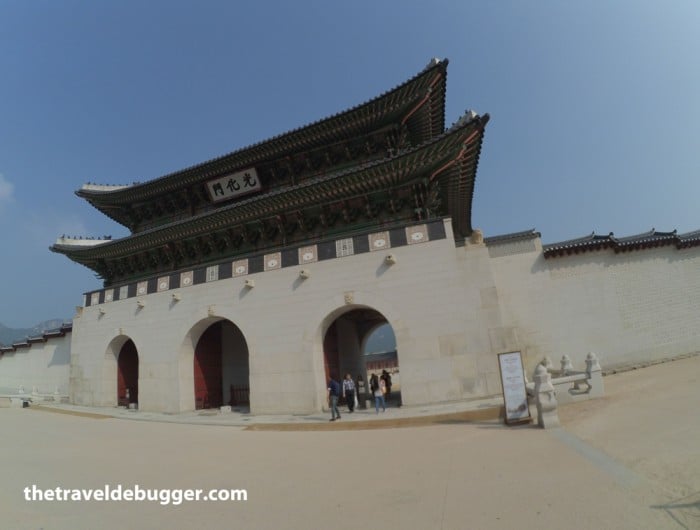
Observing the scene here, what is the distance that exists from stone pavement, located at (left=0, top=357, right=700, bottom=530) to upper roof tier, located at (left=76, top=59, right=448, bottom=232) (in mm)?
10509

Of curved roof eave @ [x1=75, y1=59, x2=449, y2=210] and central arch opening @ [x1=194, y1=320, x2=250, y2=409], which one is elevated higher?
curved roof eave @ [x1=75, y1=59, x2=449, y2=210]

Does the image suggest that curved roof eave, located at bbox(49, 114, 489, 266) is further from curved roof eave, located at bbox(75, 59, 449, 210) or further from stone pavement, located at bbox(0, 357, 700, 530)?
stone pavement, located at bbox(0, 357, 700, 530)

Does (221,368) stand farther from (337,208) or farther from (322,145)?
(322,145)

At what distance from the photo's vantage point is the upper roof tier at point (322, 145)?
13.9m

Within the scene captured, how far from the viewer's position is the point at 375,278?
12875 mm

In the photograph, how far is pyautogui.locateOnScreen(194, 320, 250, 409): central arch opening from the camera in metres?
16.3

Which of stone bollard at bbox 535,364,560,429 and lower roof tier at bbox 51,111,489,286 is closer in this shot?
stone bollard at bbox 535,364,560,429

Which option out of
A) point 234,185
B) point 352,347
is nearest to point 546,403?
point 352,347

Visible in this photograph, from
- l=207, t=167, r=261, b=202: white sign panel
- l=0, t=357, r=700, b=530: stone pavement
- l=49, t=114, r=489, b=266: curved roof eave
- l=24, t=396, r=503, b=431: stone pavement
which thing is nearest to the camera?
l=0, t=357, r=700, b=530: stone pavement

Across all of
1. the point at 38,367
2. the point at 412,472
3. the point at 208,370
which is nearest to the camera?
the point at 412,472

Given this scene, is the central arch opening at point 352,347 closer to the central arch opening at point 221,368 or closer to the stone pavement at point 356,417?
the stone pavement at point 356,417

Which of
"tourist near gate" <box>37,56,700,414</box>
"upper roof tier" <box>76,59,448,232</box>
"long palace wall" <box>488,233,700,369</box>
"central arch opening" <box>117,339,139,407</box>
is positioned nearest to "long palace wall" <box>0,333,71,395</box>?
Answer: "central arch opening" <box>117,339,139,407</box>

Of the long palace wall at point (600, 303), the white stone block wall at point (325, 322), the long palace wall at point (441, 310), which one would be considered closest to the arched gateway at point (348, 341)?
the white stone block wall at point (325, 322)

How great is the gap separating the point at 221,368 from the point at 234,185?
28.2ft
